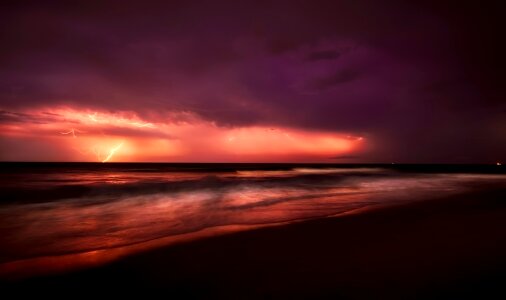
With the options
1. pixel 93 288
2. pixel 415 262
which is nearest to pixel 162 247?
pixel 93 288

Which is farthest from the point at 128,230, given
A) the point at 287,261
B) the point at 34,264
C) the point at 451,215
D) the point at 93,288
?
the point at 451,215

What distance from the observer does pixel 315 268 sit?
Answer: 4.73m

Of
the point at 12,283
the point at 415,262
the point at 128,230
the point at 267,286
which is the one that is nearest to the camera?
the point at 267,286

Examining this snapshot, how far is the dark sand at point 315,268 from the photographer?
3965 mm

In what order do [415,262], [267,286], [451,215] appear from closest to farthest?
1. [267,286]
2. [415,262]
3. [451,215]

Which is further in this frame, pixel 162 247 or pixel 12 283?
pixel 162 247

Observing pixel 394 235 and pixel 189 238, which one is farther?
pixel 189 238

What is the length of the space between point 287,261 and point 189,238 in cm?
320

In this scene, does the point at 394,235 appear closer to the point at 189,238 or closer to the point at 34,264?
the point at 189,238

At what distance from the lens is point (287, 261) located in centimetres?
512

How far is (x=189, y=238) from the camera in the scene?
7301 millimetres

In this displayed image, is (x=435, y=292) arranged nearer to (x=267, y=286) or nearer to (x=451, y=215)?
(x=267, y=286)

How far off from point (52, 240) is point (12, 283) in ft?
10.5

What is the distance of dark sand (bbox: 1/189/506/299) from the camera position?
396cm
